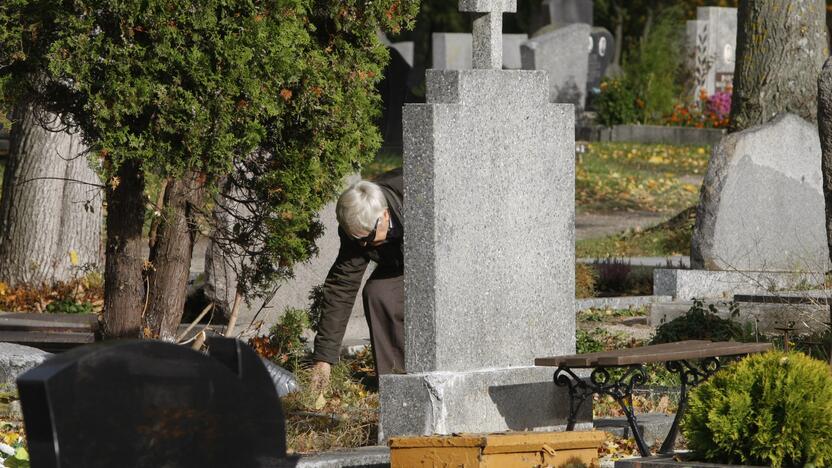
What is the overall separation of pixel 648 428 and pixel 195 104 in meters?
2.52

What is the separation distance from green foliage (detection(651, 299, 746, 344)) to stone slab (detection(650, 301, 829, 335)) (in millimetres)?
139

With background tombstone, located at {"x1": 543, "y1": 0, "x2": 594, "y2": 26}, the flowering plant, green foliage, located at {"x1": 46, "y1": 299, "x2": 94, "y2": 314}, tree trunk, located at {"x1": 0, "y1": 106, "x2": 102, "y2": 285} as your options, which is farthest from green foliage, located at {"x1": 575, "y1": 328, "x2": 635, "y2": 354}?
background tombstone, located at {"x1": 543, "y1": 0, "x2": 594, "y2": 26}

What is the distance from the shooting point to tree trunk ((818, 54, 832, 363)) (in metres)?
7.21

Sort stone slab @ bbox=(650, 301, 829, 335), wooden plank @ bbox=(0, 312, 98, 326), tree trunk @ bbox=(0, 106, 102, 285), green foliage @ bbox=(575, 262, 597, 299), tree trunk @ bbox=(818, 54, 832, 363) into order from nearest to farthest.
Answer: tree trunk @ bbox=(818, 54, 832, 363) < stone slab @ bbox=(650, 301, 829, 335) < wooden plank @ bbox=(0, 312, 98, 326) < green foliage @ bbox=(575, 262, 597, 299) < tree trunk @ bbox=(0, 106, 102, 285)

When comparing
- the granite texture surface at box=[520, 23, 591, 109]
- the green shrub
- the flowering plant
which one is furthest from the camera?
the granite texture surface at box=[520, 23, 591, 109]

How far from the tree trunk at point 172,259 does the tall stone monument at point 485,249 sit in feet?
6.58

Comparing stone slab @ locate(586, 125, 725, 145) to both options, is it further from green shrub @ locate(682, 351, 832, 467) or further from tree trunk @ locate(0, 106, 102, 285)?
green shrub @ locate(682, 351, 832, 467)

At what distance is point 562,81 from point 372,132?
1885 centimetres

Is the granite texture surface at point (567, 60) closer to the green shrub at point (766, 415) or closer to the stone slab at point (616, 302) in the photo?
the stone slab at point (616, 302)

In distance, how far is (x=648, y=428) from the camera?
6.24 metres

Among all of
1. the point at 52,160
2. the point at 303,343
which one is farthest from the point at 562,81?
the point at 303,343

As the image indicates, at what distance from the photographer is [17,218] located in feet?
38.7

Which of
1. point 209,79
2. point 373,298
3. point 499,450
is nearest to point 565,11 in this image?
point 373,298

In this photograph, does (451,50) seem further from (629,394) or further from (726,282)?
(629,394)
